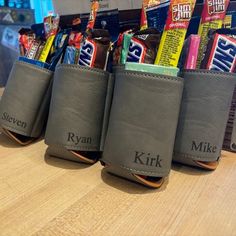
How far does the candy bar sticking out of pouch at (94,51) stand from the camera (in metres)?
0.44

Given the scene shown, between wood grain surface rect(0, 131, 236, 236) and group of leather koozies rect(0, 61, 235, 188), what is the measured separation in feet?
0.06

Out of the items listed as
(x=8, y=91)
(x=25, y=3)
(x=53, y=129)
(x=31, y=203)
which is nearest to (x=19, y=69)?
(x=8, y=91)

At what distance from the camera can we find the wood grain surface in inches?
11.7

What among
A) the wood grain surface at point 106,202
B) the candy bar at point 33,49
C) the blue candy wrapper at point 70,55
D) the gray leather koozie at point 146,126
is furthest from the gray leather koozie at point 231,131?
the candy bar at point 33,49

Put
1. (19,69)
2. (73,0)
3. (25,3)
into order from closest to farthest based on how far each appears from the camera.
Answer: (19,69) < (73,0) < (25,3)

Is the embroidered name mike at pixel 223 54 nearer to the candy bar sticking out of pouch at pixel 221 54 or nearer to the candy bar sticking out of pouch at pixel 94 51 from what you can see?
the candy bar sticking out of pouch at pixel 221 54

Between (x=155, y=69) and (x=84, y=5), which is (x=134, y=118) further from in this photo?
(x=84, y=5)

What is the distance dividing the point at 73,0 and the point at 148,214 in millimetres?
599

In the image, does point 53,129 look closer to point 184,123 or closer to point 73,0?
point 184,123

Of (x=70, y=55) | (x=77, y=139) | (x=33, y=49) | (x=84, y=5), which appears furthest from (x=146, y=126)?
(x=84, y=5)

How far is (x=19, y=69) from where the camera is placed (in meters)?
0.51

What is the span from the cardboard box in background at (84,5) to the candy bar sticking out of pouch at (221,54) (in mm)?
331

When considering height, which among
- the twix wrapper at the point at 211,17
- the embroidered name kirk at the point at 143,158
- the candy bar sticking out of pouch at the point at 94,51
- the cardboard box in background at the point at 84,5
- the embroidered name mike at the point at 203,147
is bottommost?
the embroidered name mike at the point at 203,147

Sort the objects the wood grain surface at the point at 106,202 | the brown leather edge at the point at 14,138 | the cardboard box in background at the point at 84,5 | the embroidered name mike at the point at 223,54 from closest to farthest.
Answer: the wood grain surface at the point at 106,202
the embroidered name mike at the point at 223,54
the brown leather edge at the point at 14,138
the cardboard box in background at the point at 84,5
